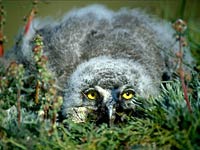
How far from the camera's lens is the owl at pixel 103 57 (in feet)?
13.9

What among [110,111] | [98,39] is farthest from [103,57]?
[110,111]

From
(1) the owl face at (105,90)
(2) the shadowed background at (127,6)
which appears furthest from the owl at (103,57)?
(2) the shadowed background at (127,6)

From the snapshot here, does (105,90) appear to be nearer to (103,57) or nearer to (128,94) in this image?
(128,94)

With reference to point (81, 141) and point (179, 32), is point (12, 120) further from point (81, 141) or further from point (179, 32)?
point (179, 32)

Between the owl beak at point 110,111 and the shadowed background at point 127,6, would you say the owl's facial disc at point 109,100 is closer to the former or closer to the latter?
the owl beak at point 110,111

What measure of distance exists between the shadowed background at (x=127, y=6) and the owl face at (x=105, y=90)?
106 centimetres

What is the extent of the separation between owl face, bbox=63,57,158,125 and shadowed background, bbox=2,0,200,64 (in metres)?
1.06

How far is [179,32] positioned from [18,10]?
4203 millimetres

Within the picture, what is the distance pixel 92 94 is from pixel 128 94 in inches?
10.2

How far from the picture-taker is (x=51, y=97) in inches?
130

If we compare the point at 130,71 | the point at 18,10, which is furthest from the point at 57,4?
the point at 130,71

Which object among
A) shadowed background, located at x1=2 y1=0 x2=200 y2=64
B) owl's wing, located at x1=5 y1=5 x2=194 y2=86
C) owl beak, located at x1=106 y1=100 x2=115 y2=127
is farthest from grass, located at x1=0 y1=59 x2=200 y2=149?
shadowed background, located at x1=2 y1=0 x2=200 y2=64

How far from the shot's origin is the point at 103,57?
4.70 metres

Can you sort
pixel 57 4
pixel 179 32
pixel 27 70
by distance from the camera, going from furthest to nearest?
pixel 57 4 < pixel 27 70 < pixel 179 32
